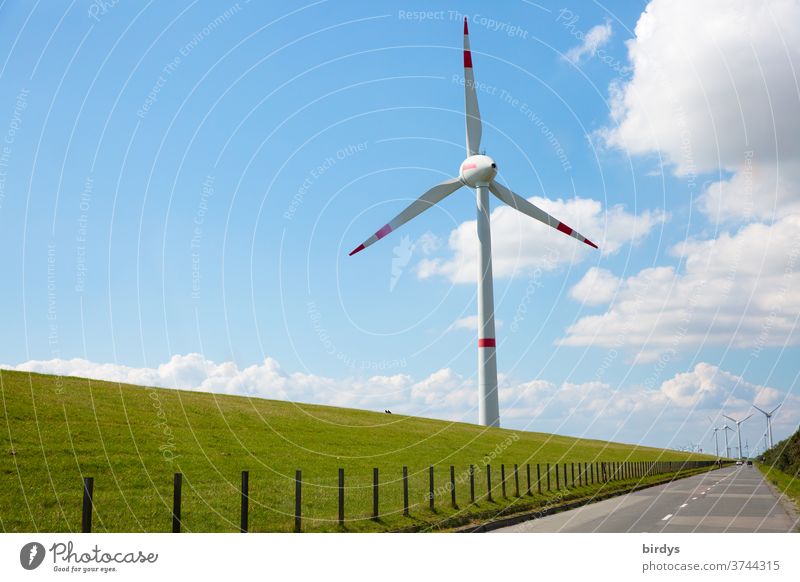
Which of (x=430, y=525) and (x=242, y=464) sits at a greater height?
(x=242, y=464)

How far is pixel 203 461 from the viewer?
122 feet

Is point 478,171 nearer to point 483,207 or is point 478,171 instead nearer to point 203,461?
point 483,207

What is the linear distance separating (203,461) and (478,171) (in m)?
43.9

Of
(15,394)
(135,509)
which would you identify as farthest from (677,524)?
(15,394)

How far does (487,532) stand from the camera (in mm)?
23344

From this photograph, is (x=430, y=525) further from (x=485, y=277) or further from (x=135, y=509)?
(x=485, y=277)

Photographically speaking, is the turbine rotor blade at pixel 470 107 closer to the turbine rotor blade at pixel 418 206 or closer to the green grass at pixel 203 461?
the turbine rotor blade at pixel 418 206

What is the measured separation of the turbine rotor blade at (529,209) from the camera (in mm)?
67062

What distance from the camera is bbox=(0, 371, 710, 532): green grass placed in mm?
23750

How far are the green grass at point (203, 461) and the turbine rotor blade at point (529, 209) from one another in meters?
19.7

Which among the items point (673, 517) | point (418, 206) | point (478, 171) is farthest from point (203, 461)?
point (478, 171)
